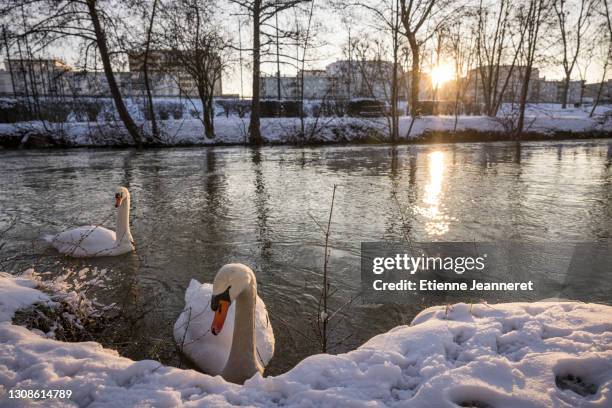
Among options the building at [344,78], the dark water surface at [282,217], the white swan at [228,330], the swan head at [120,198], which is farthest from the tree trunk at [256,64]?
the white swan at [228,330]

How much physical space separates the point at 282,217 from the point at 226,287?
4660 millimetres

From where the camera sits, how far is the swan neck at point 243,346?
2725mm

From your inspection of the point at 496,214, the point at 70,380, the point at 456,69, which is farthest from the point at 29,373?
the point at 456,69

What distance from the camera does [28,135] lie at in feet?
67.1

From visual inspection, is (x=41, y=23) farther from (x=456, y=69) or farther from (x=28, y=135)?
(x=456, y=69)

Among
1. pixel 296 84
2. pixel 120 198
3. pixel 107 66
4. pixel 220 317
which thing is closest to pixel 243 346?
pixel 220 317

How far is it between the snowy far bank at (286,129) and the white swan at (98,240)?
55.8ft

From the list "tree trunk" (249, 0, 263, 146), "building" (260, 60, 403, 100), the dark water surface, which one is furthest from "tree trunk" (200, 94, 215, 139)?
the dark water surface

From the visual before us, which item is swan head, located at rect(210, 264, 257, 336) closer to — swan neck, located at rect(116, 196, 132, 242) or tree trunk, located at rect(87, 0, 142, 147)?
swan neck, located at rect(116, 196, 132, 242)

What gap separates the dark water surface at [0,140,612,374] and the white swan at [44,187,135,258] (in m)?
0.15

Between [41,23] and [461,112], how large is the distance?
34626 millimetres

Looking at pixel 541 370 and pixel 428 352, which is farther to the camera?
pixel 428 352

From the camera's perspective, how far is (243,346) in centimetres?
278

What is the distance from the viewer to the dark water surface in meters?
4.02
